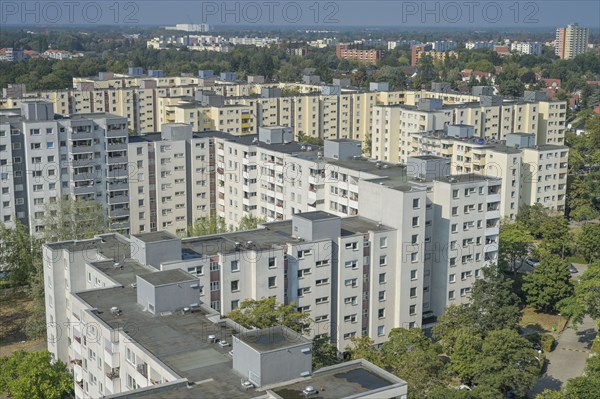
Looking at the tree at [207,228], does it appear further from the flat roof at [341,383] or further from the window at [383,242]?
the flat roof at [341,383]

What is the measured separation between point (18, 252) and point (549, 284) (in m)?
23.6

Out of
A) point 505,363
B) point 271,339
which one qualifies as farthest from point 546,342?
point 271,339

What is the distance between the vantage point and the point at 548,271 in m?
34.1

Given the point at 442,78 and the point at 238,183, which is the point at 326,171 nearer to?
the point at 238,183

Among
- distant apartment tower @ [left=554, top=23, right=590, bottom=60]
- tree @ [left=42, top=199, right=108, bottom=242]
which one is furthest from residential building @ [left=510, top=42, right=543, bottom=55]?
tree @ [left=42, top=199, right=108, bottom=242]

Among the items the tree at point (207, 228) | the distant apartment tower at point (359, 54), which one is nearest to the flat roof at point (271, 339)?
the tree at point (207, 228)

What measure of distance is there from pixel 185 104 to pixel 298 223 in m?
33.0

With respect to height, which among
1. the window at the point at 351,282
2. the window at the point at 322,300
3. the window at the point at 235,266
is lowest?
the window at the point at 322,300

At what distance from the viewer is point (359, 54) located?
152 meters

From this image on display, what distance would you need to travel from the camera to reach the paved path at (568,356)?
93.9 feet

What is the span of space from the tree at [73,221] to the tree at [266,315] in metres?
13.5

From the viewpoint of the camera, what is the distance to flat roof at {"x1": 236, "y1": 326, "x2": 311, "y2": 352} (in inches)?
693

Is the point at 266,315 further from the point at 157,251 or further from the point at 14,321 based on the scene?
the point at 14,321

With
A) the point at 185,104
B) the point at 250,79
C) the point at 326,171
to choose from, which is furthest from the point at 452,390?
the point at 250,79
